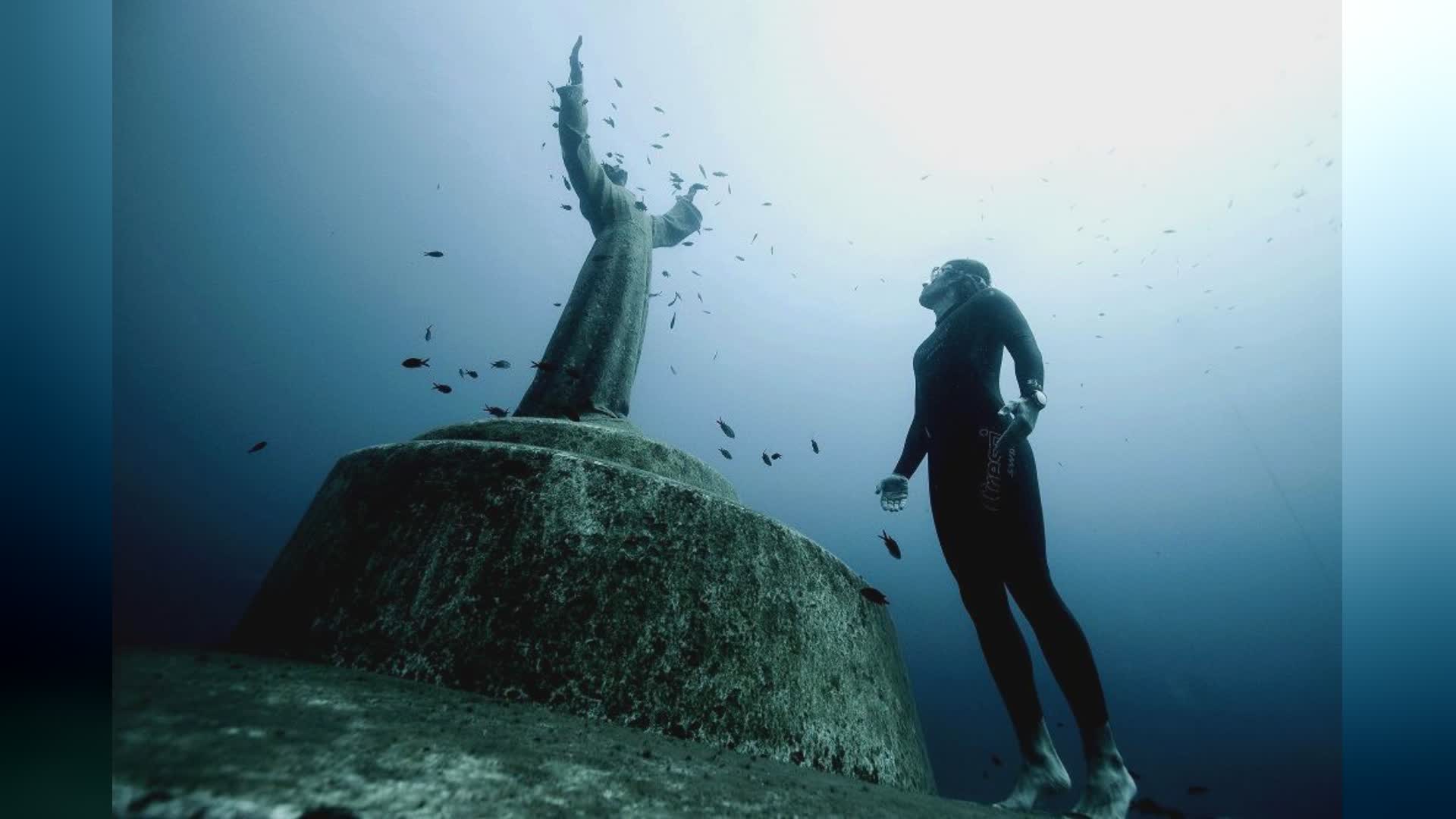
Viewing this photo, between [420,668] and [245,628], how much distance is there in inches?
47.6

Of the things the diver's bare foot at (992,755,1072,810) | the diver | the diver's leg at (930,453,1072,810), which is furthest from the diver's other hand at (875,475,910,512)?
the diver's bare foot at (992,755,1072,810)

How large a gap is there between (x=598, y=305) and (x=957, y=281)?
9.74 feet

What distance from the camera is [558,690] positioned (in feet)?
7.22

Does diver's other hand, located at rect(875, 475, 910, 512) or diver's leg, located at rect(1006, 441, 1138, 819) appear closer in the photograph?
diver's leg, located at rect(1006, 441, 1138, 819)

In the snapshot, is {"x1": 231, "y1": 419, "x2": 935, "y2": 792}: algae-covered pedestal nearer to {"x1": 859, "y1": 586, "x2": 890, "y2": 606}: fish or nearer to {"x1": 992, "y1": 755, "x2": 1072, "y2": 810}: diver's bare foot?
{"x1": 859, "y1": 586, "x2": 890, "y2": 606}: fish

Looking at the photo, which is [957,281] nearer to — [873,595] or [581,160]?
[873,595]

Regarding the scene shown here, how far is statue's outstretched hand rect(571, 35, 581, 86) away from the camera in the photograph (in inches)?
203

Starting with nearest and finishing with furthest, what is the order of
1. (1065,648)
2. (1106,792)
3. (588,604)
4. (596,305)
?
(588,604) → (1106,792) → (1065,648) → (596,305)

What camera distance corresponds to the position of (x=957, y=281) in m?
4.23

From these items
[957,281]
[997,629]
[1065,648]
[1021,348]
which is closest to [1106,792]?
[1065,648]

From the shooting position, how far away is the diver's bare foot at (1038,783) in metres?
2.81

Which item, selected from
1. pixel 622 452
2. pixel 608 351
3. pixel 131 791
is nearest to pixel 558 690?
pixel 131 791

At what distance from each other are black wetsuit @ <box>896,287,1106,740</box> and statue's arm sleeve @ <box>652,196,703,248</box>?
11.7 feet

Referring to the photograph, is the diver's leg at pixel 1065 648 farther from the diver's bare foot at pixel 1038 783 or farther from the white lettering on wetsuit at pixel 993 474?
the diver's bare foot at pixel 1038 783
